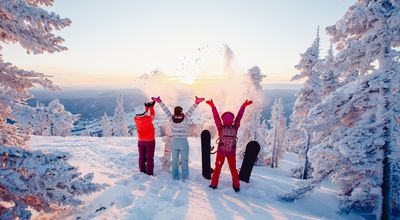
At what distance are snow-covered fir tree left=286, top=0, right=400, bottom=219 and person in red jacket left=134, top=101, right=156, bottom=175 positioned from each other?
555cm

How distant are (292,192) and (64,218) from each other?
24.5 feet

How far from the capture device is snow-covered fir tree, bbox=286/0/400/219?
9.06 meters

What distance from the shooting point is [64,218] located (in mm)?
5750

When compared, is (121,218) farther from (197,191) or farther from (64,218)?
(197,191)

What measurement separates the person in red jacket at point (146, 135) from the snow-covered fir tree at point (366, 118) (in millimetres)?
5551

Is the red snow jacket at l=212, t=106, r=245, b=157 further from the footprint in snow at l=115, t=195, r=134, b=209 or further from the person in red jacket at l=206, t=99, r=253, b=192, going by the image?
the footprint in snow at l=115, t=195, r=134, b=209

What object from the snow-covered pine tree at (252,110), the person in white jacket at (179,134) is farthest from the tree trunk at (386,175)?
the snow-covered pine tree at (252,110)

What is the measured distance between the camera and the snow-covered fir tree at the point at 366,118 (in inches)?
357

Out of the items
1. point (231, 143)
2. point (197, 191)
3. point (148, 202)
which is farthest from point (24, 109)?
point (231, 143)

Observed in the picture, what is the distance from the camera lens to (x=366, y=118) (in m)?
9.52

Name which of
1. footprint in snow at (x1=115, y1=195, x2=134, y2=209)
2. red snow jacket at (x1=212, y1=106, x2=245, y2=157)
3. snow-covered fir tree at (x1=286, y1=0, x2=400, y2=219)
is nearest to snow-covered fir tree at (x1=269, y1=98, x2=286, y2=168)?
snow-covered fir tree at (x1=286, y1=0, x2=400, y2=219)

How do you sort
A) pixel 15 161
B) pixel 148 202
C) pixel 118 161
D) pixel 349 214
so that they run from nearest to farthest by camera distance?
pixel 15 161 < pixel 148 202 < pixel 349 214 < pixel 118 161

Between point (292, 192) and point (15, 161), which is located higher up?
point (15, 161)

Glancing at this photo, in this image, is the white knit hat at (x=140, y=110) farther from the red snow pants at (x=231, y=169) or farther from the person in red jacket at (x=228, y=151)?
the red snow pants at (x=231, y=169)
